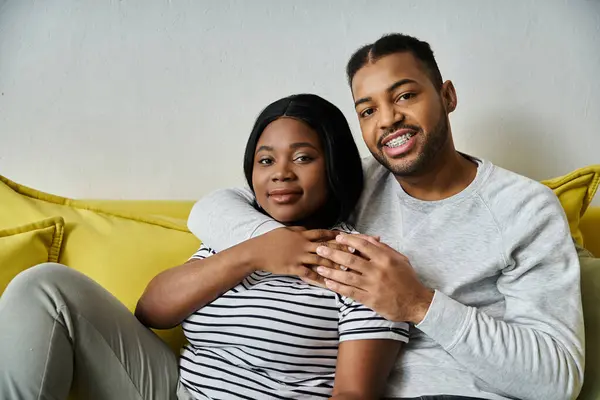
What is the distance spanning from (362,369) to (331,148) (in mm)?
422

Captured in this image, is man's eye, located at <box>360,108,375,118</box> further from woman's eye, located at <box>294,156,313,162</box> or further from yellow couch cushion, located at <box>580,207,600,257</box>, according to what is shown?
yellow couch cushion, located at <box>580,207,600,257</box>

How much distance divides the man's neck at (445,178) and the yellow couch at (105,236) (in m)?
0.31

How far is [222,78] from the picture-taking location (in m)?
1.67

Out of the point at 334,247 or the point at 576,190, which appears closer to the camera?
the point at 334,247

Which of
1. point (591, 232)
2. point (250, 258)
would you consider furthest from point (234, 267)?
point (591, 232)

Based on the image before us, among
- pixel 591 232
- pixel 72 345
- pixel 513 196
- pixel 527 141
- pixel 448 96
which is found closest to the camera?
pixel 72 345

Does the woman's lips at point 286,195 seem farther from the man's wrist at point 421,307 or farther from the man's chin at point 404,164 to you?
the man's wrist at point 421,307

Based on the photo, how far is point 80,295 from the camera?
3.32 ft

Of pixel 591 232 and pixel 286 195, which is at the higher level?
pixel 286 195

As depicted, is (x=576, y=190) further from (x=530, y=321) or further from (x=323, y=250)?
(x=323, y=250)

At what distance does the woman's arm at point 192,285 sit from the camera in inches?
42.4

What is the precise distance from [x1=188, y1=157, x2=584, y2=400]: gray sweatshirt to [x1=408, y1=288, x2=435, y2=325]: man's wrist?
0.04 feet

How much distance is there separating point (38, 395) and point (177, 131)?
0.93 meters

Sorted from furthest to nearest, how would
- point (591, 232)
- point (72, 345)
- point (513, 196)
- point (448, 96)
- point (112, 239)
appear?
1. point (591, 232)
2. point (112, 239)
3. point (448, 96)
4. point (513, 196)
5. point (72, 345)
